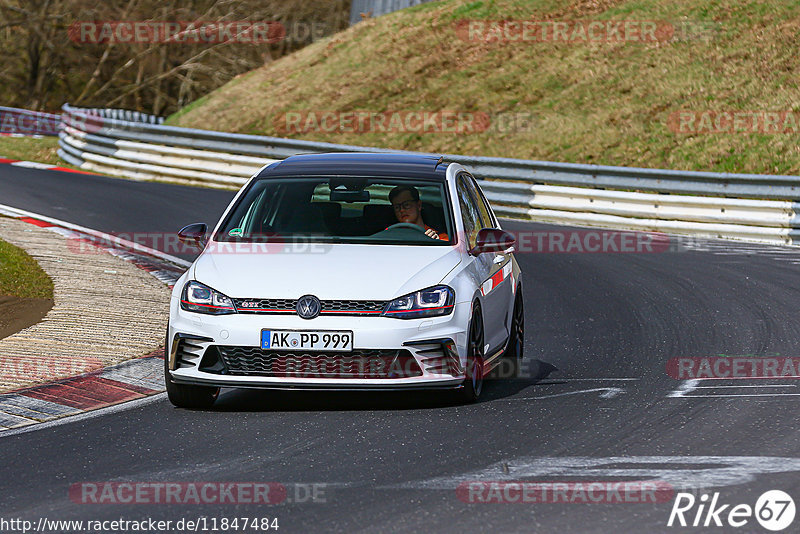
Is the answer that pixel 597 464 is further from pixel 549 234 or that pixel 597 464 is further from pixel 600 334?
pixel 549 234

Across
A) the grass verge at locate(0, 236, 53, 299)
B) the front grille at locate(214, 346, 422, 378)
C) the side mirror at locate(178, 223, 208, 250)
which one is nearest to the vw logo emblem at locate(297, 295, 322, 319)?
the front grille at locate(214, 346, 422, 378)

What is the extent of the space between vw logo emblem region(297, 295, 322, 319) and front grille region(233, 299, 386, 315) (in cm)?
3

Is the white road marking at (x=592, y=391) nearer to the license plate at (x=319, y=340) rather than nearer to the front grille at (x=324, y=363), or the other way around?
the front grille at (x=324, y=363)

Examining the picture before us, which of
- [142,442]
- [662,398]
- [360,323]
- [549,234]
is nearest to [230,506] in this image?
[142,442]

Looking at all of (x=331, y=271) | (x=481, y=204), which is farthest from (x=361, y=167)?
A: (x=331, y=271)

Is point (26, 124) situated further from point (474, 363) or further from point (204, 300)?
point (474, 363)

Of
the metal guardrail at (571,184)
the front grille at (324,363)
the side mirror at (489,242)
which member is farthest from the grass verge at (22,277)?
the metal guardrail at (571,184)

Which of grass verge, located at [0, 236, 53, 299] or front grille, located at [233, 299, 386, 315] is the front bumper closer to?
front grille, located at [233, 299, 386, 315]

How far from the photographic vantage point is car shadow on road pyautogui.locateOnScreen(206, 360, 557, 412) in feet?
27.5

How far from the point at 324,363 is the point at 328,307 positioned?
330 millimetres

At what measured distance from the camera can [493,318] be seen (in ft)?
29.4

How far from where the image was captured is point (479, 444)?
7.14 metres

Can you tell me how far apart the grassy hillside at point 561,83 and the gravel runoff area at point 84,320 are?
1452 cm

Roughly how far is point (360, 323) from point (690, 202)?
1334cm
